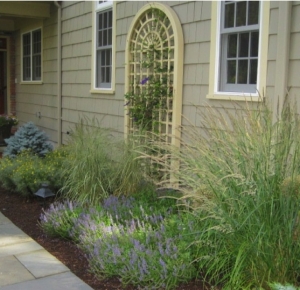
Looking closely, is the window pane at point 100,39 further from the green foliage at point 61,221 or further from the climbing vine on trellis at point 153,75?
the green foliage at point 61,221

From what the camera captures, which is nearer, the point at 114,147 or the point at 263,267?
the point at 263,267

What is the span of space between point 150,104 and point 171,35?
100 cm

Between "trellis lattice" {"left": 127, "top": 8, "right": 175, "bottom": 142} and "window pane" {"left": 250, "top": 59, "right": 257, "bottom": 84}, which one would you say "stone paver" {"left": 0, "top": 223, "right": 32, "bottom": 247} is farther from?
"window pane" {"left": 250, "top": 59, "right": 257, "bottom": 84}

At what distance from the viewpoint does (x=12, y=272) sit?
146 inches

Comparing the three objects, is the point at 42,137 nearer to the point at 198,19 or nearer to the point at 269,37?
the point at 198,19

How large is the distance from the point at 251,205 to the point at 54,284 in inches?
62.9

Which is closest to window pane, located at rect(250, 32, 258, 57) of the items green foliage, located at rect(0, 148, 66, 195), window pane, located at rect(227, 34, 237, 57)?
window pane, located at rect(227, 34, 237, 57)

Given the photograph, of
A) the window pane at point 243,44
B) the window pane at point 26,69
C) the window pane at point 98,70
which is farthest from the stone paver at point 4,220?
the window pane at point 26,69

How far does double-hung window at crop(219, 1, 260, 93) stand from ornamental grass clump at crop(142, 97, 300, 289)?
2067mm

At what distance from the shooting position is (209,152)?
11.0 ft

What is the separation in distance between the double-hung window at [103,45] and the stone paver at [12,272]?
470 centimetres

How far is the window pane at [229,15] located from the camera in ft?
Answer: 18.0

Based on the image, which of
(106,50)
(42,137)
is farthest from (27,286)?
(106,50)

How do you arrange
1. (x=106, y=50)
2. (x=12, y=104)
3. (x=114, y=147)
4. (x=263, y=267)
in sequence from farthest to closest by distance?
1. (x=12, y=104)
2. (x=106, y=50)
3. (x=114, y=147)
4. (x=263, y=267)
